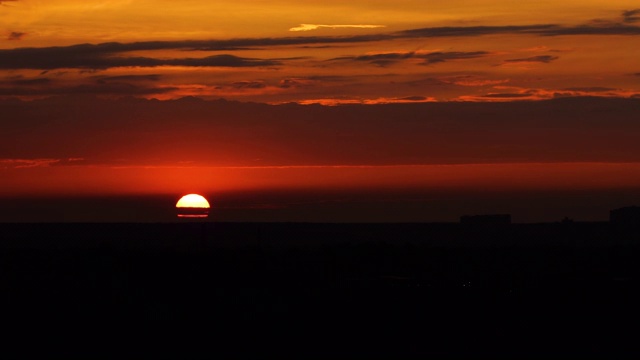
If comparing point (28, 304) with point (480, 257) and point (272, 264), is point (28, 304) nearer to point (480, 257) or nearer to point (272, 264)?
point (272, 264)

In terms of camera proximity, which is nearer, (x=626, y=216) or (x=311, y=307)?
(x=311, y=307)

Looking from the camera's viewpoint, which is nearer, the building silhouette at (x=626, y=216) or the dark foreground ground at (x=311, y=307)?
the dark foreground ground at (x=311, y=307)

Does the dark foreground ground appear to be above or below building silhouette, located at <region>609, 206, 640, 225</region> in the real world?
below

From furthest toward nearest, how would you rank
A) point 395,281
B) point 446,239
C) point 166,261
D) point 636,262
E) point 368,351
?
1. point 446,239
2. point 636,262
3. point 166,261
4. point 395,281
5. point 368,351

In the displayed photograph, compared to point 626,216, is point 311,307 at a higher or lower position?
lower

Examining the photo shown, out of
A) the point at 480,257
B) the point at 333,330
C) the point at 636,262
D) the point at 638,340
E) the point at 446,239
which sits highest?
the point at 446,239

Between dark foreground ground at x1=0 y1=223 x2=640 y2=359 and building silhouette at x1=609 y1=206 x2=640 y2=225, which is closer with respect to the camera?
dark foreground ground at x1=0 y1=223 x2=640 y2=359

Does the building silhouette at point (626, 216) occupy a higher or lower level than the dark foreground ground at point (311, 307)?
higher

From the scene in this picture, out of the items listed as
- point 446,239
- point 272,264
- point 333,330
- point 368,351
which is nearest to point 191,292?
point 333,330
